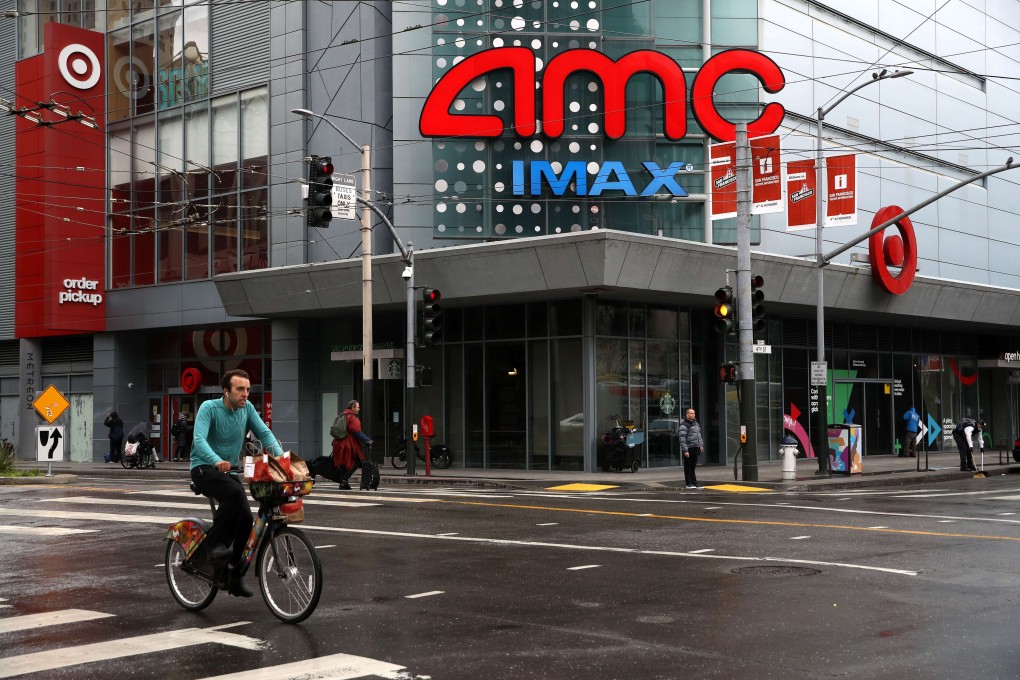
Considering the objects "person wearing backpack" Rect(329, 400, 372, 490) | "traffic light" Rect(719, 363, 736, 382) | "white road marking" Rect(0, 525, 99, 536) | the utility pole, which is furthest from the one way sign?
the utility pole

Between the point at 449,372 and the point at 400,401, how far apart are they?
2.13 m

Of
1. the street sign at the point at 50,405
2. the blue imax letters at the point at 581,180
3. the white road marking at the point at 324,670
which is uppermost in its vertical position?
the blue imax letters at the point at 581,180

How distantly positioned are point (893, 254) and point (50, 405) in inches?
981

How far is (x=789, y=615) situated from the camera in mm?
8625

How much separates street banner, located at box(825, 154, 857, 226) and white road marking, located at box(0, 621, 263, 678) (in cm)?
2267

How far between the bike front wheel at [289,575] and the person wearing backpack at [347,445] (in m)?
14.1

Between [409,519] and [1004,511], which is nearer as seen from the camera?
[409,519]

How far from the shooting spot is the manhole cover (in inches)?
423

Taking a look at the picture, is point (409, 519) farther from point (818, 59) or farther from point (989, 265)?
point (989, 265)

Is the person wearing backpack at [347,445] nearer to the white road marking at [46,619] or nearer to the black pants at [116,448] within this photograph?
the white road marking at [46,619]

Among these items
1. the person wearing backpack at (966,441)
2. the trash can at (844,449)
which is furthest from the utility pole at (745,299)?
the person wearing backpack at (966,441)

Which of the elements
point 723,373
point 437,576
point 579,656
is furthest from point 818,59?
point 579,656

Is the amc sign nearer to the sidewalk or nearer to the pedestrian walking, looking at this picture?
the sidewalk

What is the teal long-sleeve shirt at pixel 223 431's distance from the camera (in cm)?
871
